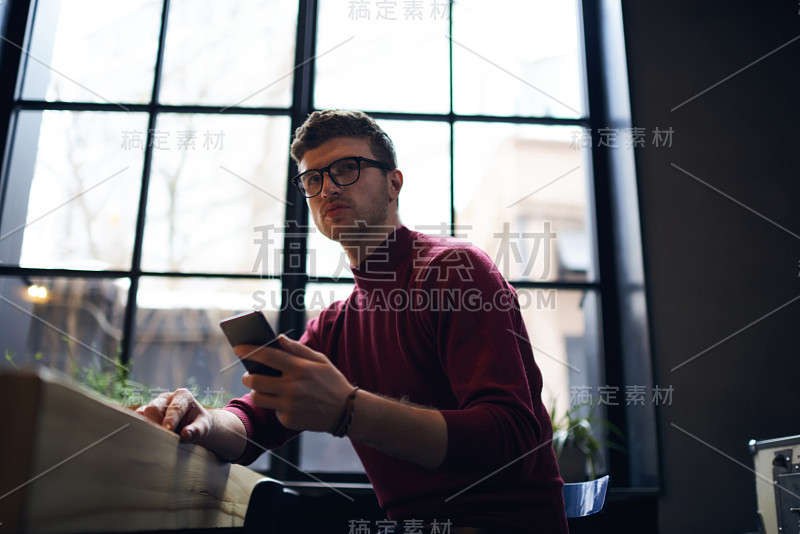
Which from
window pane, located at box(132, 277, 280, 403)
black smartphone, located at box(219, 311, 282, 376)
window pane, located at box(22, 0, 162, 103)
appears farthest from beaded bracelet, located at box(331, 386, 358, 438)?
window pane, located at box(22, 0, 162, 103)

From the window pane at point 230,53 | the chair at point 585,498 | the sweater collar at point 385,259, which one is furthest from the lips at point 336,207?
the window pane at point 230,53

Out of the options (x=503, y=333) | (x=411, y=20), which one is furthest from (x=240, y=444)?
(x=411, y=20)

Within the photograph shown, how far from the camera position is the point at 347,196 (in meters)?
1.33

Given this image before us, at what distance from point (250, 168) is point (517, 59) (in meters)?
1.23

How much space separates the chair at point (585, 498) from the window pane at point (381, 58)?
→ 1.69 m

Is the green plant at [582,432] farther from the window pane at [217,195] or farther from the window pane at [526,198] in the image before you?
the window pane at [217,195]

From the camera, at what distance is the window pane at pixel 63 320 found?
216cm

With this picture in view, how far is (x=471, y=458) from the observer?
85cm

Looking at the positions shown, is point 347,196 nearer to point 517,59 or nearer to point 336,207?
point 336,207

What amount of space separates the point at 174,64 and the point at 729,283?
2.33 m

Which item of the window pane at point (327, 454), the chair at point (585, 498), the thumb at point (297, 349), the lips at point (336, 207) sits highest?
the lips at point (336, 207)

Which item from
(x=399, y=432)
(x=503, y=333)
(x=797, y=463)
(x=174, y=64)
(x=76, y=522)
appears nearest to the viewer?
(x=76, y=522)

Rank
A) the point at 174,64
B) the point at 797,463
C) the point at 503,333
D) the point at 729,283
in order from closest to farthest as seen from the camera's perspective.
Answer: the point at 503,333 → the point at 797,463 → the point at 729,283 → the point at 174,64

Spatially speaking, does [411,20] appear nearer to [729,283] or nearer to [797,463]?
[729,283]
